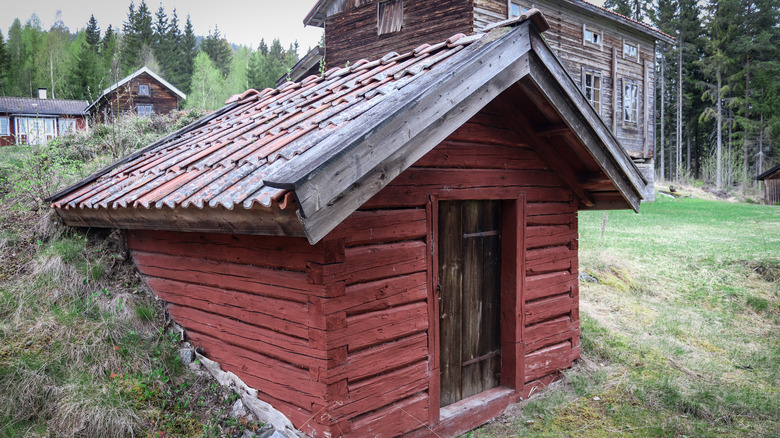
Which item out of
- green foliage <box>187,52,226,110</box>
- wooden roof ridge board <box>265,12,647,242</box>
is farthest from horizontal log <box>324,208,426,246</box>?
green foliage <box>187,52,226,110</box>

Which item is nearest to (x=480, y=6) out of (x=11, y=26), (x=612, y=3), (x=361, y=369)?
(x=361, y=369)

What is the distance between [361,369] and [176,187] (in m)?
1.93

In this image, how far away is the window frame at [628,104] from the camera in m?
20.0

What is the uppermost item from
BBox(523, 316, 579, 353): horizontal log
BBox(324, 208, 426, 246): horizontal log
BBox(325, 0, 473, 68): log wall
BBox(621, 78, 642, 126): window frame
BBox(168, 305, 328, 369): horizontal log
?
BBox(325, 0, 473, 68): log wall

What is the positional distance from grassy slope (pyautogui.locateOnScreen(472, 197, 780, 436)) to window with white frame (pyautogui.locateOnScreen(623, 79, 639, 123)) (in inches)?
271

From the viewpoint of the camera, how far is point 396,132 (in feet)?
9.98

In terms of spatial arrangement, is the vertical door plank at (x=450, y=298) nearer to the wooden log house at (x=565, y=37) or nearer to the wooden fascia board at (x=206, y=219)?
the wooden fascia board at (x=206, y=219)

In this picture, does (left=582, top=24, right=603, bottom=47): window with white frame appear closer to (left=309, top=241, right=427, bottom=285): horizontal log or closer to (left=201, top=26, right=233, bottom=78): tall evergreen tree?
(left=309, top=241, right=427, bottom=285): horizontal log

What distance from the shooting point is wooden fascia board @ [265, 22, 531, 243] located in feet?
8.36

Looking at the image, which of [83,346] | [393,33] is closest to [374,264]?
[83,346]

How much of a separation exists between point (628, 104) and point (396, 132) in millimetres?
20237

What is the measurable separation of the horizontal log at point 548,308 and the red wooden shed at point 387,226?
27 millimetres

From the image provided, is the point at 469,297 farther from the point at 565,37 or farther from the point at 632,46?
the point at 632,46

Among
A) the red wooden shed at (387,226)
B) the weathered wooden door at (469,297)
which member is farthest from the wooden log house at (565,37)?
the weathered wooden door at (469,297)
